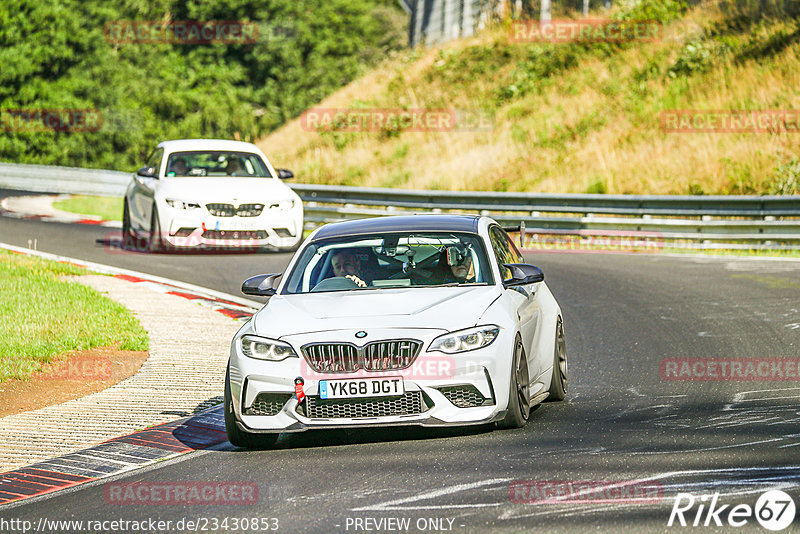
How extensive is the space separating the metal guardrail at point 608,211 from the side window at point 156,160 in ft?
18.0

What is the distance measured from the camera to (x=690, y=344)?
12.0 metres

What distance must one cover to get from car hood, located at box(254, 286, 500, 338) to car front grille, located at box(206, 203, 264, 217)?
10178 millimetres

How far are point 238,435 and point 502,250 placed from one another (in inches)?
105

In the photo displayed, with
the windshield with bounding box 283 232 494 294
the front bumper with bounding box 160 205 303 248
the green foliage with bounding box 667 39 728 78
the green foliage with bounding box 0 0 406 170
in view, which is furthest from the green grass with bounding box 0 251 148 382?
the green foliage with bounding box 0 0 406 170

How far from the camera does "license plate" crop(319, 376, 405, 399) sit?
7.70 m

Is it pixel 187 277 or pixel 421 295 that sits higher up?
pixel 421 295

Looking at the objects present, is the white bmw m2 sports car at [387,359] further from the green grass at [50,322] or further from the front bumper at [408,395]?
the green grass at [50,322]

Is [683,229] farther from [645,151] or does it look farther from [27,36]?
[27,36]

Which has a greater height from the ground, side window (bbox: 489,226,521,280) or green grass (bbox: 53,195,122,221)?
side window (bbox: 489,226,521,280)

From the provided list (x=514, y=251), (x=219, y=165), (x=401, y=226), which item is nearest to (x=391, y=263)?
(x=401, y=226)

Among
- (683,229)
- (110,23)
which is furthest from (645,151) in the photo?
(110,23)

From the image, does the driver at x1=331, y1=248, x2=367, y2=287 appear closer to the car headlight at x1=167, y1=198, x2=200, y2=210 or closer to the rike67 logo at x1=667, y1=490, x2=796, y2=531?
the rike67 logo at x1=667, y1=490, x2=796, y2=531

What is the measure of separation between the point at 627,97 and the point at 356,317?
2686 centimetres

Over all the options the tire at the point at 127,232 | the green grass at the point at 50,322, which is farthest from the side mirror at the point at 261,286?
the tire at the point at 127,232
